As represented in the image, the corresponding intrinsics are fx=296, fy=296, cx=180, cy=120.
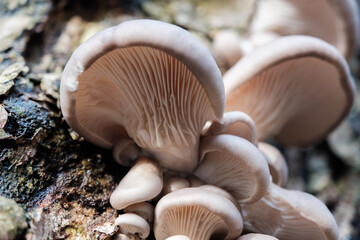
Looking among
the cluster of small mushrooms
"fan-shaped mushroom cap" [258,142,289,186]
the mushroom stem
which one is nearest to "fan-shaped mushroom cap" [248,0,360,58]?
the cluster of small mushrooms

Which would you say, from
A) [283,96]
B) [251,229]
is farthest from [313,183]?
[251,229]

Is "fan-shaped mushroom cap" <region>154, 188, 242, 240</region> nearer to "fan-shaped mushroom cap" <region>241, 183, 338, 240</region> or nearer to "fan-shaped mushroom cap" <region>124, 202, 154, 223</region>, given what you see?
"fan-shaped mushroom cap" <region>124, 202, 154, 223</region>

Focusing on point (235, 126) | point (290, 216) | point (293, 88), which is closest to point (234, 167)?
point (235, 126)

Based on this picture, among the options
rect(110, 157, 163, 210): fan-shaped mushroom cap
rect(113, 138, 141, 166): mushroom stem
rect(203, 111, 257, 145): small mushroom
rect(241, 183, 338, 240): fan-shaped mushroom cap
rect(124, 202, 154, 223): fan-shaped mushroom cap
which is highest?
rect(203, 111, 257, 145): small mushroom

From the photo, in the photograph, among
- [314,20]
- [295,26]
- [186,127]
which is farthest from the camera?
[295,26]

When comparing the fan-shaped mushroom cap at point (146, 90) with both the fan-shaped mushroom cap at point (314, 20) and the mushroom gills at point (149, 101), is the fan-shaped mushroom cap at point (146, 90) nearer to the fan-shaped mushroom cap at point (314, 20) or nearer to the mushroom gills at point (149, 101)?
the mushroom gills at point (149, 101)

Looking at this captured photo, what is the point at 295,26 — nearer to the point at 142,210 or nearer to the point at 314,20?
the point at 314,20

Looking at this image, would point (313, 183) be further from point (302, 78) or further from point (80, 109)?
point (80, 109)
